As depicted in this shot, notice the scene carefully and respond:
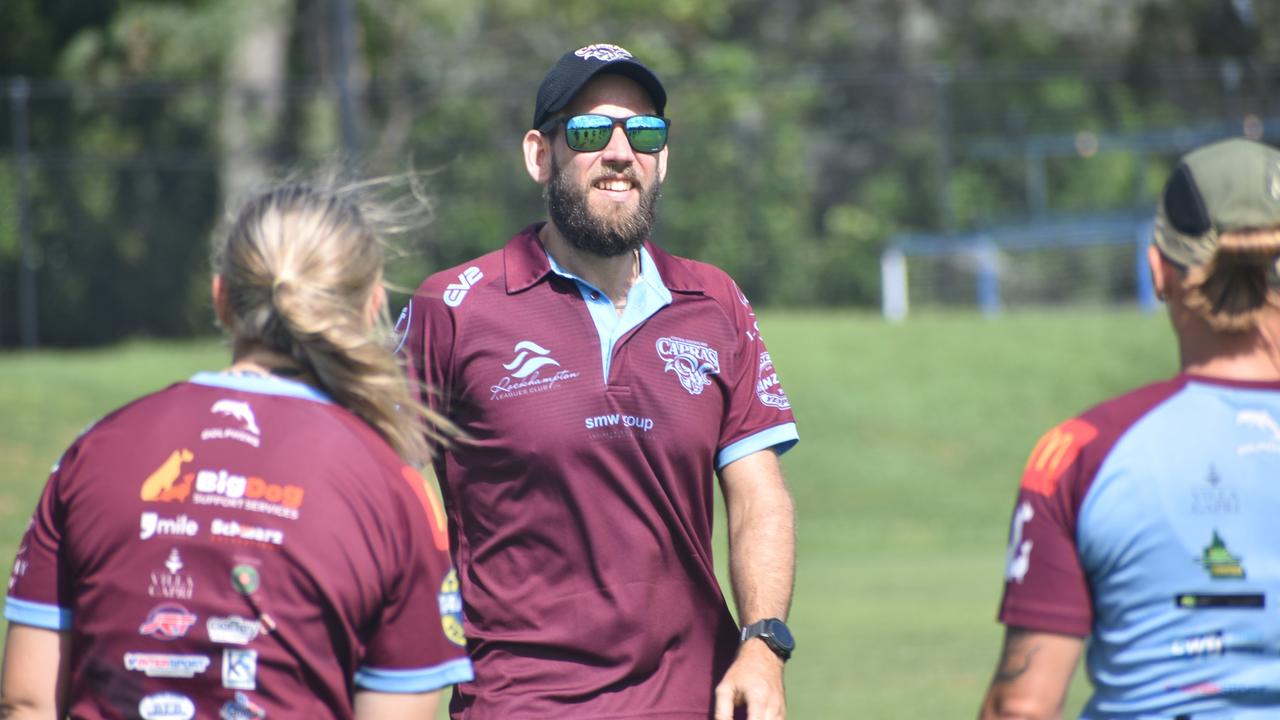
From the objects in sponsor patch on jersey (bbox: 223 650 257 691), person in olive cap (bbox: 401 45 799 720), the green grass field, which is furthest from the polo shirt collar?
the green grass field

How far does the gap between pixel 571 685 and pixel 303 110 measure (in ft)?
73.4

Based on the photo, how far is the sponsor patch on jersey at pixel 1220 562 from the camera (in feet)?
9.71

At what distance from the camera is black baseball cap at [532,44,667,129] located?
13.9 feet

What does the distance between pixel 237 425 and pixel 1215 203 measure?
1759 millimetres

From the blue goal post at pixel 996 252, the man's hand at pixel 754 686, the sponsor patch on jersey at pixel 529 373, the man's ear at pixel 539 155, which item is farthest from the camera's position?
the blue goal post at pixel 996 252

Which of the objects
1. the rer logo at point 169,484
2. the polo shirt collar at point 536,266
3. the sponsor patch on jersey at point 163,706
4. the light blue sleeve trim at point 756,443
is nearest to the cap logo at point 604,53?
the polo shirt collar at point 536,266

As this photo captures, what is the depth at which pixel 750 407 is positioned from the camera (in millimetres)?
4203

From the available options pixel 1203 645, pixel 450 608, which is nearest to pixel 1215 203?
pixel 1203 645

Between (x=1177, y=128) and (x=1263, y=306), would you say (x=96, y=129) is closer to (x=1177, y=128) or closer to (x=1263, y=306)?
(x=1177, y=128)

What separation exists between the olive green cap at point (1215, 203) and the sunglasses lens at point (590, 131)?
1.53 m

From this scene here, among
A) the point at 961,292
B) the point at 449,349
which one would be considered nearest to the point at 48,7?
the point at 961,292

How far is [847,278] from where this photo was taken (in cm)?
2850

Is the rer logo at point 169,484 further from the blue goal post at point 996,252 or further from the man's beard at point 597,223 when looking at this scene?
the blue goal post at point 996,252

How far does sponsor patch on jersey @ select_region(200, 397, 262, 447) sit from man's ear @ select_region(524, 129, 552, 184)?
63.3 inches
